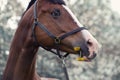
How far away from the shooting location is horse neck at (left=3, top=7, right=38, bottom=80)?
5496 millimetres

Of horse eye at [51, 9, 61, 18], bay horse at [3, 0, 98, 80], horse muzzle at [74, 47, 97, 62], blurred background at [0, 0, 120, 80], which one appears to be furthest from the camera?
blurred background at [0, 0, 120, 80]

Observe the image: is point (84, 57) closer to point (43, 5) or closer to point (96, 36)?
point (43, 5)

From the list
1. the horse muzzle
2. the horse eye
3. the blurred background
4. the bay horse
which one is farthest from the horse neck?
the blurred background

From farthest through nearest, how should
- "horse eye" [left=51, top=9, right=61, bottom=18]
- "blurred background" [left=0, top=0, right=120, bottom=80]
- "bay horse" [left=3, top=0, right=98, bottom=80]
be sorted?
1. "blurred background" [left=0, top=0, right=120, bottom=80]
2. "horse eye" [left=51, top=9, right=61, bottom=18]
3. "bay horse" [left=3, top=0, right=98, bottom=80]

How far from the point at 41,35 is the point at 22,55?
359mm

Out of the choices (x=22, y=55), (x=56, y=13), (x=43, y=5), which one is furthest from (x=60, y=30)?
(x=22, y=55)

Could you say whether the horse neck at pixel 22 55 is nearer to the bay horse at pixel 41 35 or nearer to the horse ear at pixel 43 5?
the bay horse at pixel 41 35

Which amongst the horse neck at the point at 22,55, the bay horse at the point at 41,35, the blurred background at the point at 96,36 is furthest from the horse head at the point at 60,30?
the blurred background at the point at 96,36

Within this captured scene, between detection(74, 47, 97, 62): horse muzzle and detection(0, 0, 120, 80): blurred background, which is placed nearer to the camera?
detection(74, 47, 97, 62): horse muzzle

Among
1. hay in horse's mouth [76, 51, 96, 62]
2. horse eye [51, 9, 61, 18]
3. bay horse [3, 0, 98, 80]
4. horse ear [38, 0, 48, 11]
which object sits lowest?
hay in horse's mouth [76, 51, 96, 62]

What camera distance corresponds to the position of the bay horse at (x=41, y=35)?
17.1 feet

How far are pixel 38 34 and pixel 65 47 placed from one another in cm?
39

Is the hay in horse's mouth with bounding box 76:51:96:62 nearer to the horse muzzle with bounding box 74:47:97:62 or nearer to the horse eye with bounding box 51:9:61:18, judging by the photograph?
the horse muzzle with bounding box 74:47:97:62

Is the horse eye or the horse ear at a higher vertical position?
the horse ear
